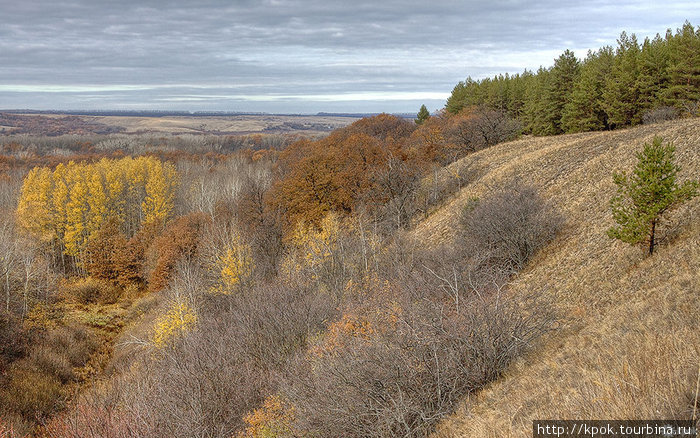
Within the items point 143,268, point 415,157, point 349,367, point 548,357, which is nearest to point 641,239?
point 548,357

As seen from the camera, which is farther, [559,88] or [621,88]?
[559,88]

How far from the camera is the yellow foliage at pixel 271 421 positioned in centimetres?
1124

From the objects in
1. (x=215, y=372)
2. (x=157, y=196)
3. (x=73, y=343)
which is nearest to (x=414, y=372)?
(x=215, y=372)

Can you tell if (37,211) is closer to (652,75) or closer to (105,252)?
(105,252)

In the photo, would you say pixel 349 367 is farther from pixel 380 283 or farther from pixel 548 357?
pixel 380 283

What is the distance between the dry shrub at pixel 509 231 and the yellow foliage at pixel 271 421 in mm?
11007

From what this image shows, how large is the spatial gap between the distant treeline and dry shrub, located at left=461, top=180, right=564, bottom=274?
1854 cm

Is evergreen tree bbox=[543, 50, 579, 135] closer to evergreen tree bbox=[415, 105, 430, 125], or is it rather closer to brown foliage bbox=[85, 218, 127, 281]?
evergreen tree bbox=[415, 105, 430, 125]

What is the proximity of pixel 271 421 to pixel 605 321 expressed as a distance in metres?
9.34

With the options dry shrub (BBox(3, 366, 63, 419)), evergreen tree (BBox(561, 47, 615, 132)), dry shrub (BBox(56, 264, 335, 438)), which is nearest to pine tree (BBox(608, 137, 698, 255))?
dry shrub (BBox(56, 264, 335, 438))

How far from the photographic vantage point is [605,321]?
1110 centimetres

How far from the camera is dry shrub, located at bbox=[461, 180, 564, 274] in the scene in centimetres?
2123

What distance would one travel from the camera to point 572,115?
42625 mm

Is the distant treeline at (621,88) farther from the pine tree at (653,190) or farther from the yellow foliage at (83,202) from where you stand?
the yellow foliage at (83,202)
